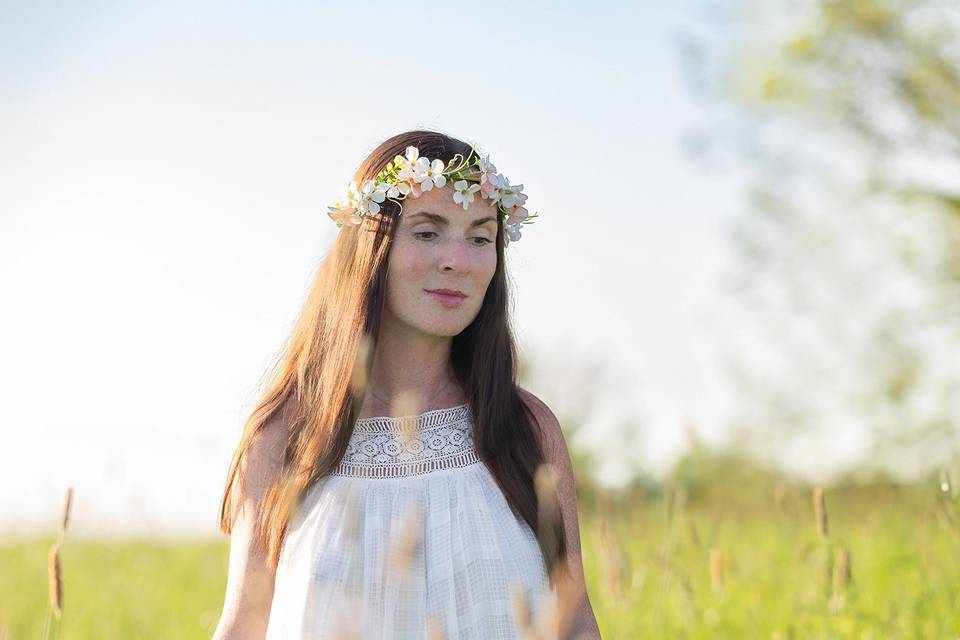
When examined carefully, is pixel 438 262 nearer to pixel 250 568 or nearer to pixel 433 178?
pixel 433 178

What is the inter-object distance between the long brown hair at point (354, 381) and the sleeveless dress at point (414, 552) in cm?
5

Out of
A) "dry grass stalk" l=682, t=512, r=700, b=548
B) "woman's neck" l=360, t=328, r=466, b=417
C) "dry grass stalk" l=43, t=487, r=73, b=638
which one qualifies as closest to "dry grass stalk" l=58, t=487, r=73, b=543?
"dry grass stalk" l=43, t=487, r=73, b=638

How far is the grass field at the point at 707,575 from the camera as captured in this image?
9.95ft

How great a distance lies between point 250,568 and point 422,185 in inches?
39.7

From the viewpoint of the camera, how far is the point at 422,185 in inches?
106

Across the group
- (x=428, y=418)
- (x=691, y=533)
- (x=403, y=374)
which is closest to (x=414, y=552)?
(x=428, y=418)

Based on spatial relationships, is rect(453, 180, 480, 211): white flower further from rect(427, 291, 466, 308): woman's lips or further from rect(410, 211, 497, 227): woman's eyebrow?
rect(427, 291, 466, 308): woman's lips

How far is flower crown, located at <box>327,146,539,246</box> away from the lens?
8.89 ft

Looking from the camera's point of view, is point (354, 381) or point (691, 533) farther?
point (691, 533)

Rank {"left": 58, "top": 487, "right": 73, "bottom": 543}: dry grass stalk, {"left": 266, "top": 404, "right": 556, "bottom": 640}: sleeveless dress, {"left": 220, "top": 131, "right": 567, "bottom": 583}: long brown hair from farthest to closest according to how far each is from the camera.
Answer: {"left": 220, "top": 131, "right": 567, "bottom": 583}: long brown hair, {"left": 266, "top": 404, "right": 556, "bottom": 640}: sleeveless dress, {"left": 58, "top": 487, "right": 73, "bottom": 543}: dry grass stalk

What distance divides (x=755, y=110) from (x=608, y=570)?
10056 mm

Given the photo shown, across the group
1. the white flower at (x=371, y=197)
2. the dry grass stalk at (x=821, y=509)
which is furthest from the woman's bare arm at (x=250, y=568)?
the dry grass stalk at (x=821, y=509)

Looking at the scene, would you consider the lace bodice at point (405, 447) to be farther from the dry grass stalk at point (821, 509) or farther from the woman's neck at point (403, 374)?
the dry grass stalk at point (821, 509)

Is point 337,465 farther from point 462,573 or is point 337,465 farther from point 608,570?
point 608,570
